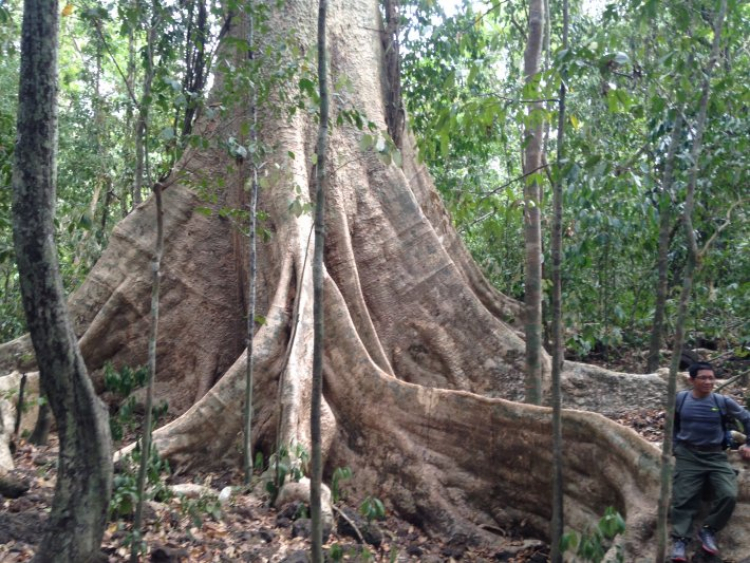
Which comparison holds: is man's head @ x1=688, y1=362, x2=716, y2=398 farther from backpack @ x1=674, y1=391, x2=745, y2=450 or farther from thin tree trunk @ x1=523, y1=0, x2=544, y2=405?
thin tree trunk @ x1=523, y1=0, x2=544, y2=405

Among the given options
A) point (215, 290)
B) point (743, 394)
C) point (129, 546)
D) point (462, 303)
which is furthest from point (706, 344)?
point (129, 546)

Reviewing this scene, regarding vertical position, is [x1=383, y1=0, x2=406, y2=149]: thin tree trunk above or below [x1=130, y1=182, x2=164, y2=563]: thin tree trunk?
above

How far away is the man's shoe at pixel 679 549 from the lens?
4.91 metres

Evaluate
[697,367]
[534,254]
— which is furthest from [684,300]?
[534,254]

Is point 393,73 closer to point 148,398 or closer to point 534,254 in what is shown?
point 534,254

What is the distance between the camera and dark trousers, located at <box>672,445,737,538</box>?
198 inches

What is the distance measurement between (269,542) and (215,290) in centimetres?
352

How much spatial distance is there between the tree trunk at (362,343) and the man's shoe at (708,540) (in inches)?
22.7

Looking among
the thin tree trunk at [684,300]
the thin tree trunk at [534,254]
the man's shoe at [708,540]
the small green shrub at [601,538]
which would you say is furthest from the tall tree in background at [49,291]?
the man's shoe at [708,540]

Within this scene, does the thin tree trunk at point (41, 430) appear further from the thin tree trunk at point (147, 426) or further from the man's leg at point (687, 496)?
the man's leg at point (687, 496)

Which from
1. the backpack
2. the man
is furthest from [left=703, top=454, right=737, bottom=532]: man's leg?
the backpack

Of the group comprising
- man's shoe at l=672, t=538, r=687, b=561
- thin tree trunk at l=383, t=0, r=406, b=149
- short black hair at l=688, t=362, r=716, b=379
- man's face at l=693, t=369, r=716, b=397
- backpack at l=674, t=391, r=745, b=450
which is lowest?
man's shoe at l=672, t=538, r=687, b=561

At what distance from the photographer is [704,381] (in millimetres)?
5195

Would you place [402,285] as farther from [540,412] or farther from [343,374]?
[540,412]
